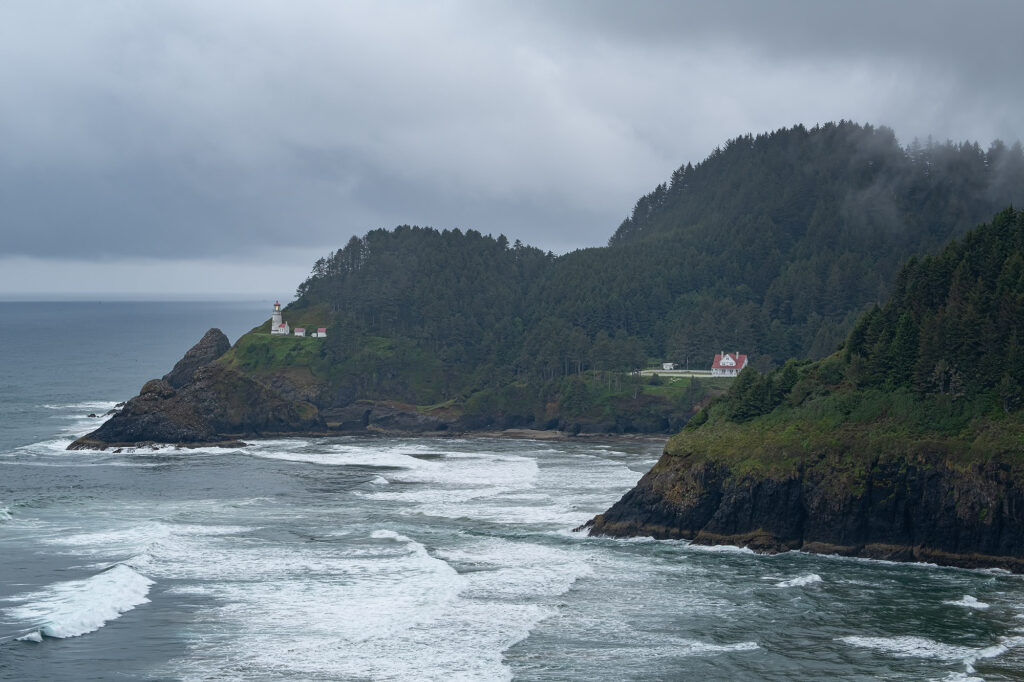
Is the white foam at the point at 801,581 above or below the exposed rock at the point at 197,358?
below

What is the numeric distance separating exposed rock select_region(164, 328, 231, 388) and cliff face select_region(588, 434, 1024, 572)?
299 feet

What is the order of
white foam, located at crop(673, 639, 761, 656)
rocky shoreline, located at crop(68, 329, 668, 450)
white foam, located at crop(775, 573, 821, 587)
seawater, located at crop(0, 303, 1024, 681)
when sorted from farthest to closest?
1. rocky shoreline, located at crop(68, 329, 668, 450)
2. white foam, located at crop(775, 573, 821, 587)
3. white foam, located at crop(673, 639, 761, 656)
4. seawater, located at crop(0, 303, 1024, 681)

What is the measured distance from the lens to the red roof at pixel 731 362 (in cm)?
13825

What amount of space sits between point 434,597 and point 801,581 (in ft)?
59.5

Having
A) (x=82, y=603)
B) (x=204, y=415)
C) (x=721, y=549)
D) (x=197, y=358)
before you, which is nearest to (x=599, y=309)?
(x=197, y=358)

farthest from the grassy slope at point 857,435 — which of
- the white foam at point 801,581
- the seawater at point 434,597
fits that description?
the white foam at point 801,581

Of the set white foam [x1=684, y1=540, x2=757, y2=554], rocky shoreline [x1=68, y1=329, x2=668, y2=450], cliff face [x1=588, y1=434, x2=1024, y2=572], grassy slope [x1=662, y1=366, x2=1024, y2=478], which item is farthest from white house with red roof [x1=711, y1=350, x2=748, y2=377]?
white foam [x1=684, y1=540, x2=757, y2=554]

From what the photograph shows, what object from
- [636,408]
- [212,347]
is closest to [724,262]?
[636,408]

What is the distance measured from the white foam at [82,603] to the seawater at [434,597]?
5.0 inches

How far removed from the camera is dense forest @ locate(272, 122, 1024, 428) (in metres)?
145

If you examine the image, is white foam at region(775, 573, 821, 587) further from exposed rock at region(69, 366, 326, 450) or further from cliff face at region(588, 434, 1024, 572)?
exposed rock at region(69, 366, 326, 450)

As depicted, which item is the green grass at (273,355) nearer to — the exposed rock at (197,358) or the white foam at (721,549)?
the exposed rock at (197,358)

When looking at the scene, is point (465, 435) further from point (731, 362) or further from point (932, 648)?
point (932, 648)

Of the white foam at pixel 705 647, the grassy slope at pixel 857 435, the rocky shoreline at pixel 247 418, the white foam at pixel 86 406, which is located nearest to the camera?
the white foam at pixel 705 647
